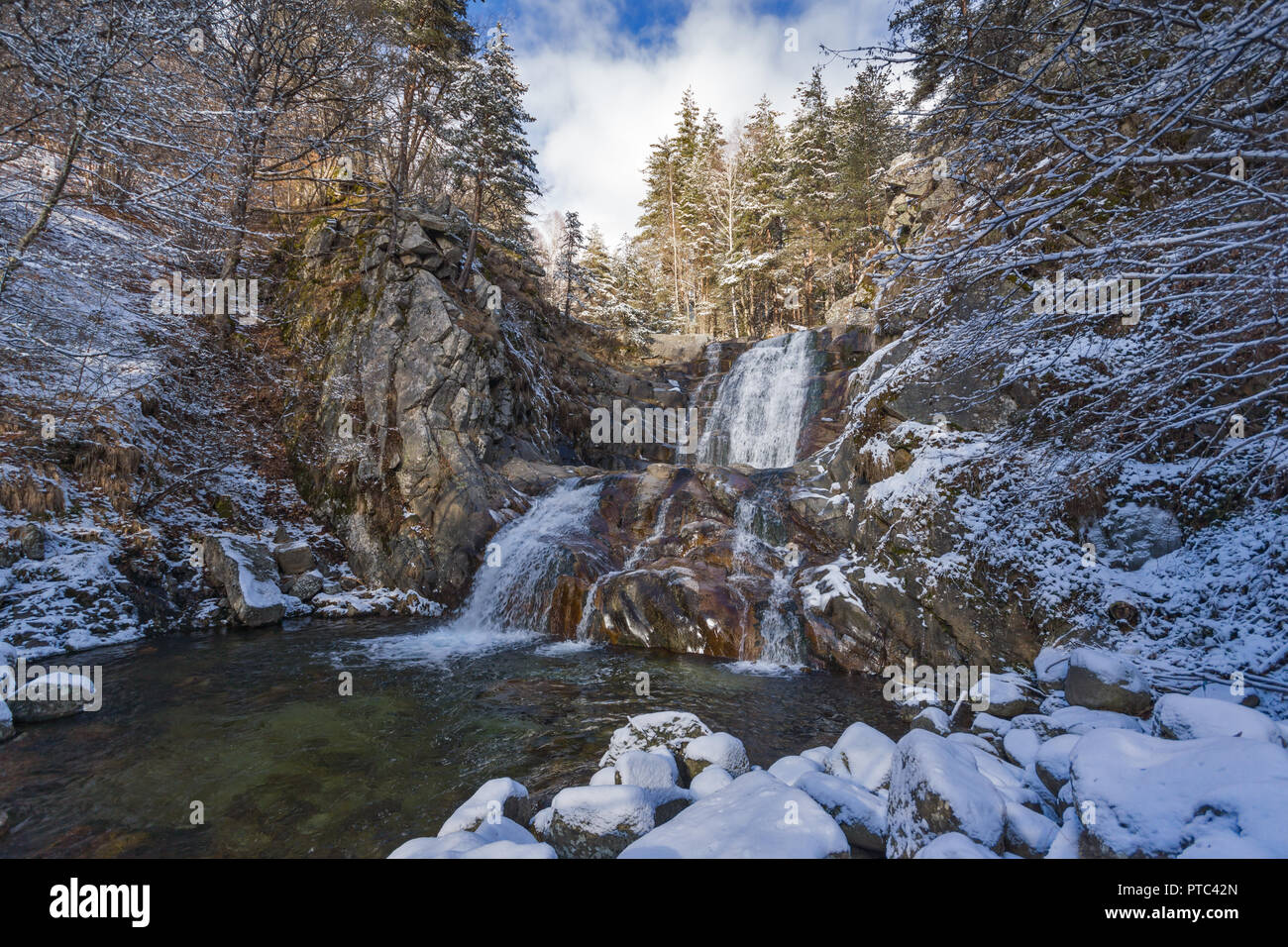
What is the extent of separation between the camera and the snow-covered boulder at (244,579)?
32.7 feet

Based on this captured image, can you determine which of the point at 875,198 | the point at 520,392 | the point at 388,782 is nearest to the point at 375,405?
the point at 520,392

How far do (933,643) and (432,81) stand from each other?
78.7ft

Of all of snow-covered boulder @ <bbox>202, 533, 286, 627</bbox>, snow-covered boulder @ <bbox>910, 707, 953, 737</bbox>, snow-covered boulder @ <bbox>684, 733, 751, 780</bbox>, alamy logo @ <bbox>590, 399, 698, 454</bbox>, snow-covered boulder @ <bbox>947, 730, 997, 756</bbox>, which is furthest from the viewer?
alamy logo @ <bbox>590, 399, 698, 454</bbox>

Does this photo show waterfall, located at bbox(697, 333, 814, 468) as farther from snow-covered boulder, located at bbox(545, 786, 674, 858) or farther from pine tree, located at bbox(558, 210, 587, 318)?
snow-covered boulder, located at bbox(545, 786, 674, 858)

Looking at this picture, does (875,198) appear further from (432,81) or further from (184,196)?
(184,196)

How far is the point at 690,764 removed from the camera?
178 inches

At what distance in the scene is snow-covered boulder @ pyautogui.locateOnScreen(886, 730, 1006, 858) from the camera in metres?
2.85

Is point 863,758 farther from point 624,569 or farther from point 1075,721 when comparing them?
point 624,569

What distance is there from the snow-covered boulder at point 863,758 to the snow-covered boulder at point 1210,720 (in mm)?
1872

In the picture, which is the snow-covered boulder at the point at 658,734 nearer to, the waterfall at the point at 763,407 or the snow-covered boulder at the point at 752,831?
the snow-covered boulder at the point at 752,831

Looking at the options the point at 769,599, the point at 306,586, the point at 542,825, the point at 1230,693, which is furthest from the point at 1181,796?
the point at 306,586

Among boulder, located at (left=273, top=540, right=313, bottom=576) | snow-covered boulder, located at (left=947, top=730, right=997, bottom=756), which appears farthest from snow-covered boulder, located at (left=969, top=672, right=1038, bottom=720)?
boulder, located at (left=273, top=540, right=313, bottom=576)
